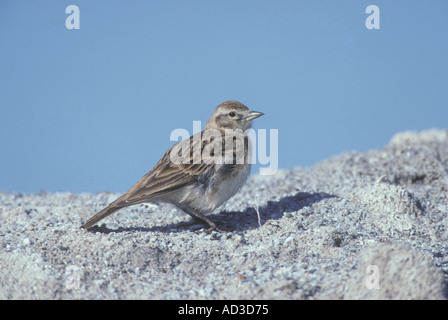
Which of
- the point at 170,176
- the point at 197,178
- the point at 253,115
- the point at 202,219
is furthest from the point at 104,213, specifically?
the point at 253,115

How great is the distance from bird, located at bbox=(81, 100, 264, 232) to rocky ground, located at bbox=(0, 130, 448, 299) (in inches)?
14.8

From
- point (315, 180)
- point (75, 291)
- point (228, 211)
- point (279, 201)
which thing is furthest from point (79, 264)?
point (315, 180)

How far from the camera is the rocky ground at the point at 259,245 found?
180 inches

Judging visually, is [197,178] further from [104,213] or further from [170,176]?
[104,213]

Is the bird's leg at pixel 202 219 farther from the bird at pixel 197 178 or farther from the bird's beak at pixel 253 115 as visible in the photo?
the bird's beak at pixel 253 115

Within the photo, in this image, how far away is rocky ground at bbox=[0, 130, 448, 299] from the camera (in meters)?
4.58

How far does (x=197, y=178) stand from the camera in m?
6.58

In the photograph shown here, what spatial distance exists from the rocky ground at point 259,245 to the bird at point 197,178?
0.38 meters

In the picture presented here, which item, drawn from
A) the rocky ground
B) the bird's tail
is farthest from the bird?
the rocky ground

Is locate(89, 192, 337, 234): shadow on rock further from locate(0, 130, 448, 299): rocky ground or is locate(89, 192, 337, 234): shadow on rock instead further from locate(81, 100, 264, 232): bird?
locate(81, 100, 264, 232): bird

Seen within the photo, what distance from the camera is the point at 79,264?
5473mm

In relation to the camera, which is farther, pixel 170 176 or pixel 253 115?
pixel 253 115

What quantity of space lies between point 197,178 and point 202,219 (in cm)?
77
